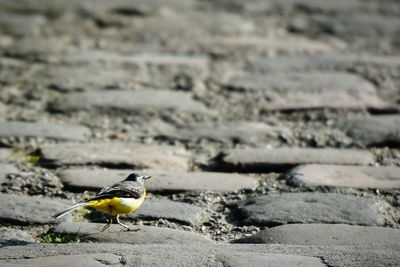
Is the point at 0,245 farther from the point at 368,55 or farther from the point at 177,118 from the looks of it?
the point at 368,55

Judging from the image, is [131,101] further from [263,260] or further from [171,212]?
[263,260]

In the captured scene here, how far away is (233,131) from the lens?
342cm

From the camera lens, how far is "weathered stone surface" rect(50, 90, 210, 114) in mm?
3662

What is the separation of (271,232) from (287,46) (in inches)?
98.3

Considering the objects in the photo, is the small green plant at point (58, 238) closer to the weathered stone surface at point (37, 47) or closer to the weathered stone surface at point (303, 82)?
the weathered stone surface at point (303, 82)

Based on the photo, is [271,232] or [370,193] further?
[370,193]

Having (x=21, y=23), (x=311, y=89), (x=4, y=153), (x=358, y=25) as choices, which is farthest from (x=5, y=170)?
(x=358, y=25)

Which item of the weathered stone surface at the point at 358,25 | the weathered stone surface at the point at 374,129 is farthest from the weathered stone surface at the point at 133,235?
the weathered stone surface at the point at 358,25

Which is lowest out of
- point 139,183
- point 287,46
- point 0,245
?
point 0,245

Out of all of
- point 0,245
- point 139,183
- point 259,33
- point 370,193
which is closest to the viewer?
point 0,245

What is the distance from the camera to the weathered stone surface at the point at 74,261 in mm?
2129

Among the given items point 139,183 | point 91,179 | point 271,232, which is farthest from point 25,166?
point 271,232

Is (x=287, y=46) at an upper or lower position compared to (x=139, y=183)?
upper

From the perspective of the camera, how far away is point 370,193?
9.09 feet
